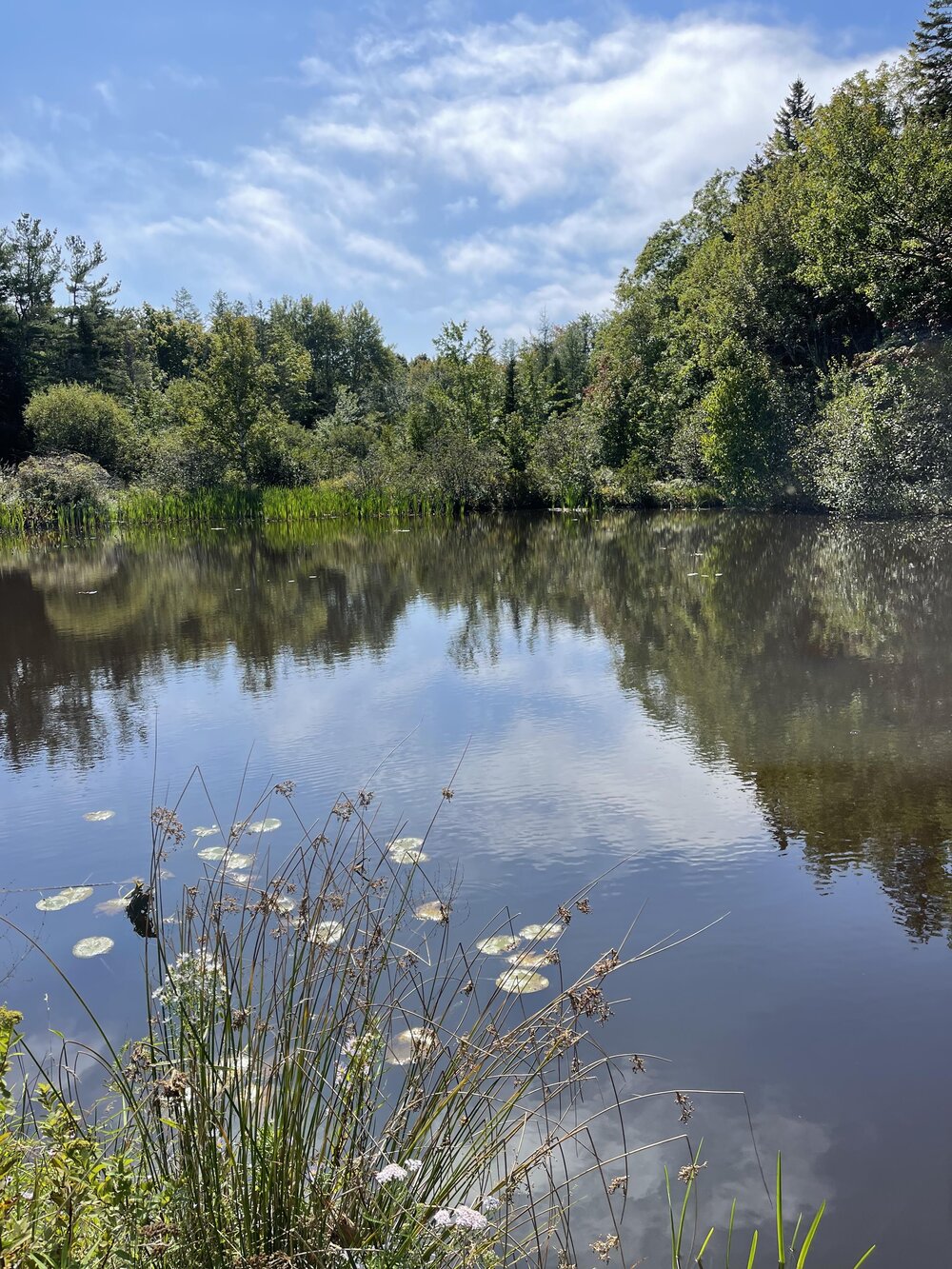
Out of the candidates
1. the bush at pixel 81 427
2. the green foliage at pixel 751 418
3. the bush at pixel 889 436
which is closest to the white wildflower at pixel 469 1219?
the bush at pixel 889 436

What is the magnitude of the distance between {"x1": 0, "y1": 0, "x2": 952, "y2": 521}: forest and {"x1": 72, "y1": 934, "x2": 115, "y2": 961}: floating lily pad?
1761 centimetres

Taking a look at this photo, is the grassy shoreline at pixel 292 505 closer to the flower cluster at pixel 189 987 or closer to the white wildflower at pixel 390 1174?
the flower cluster at pixel 189 987

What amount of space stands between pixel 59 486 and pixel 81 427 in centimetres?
537

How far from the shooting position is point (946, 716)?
5.74 m

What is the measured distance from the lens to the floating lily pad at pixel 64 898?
11.7ft

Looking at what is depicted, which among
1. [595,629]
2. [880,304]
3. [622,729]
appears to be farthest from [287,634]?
[880,304]

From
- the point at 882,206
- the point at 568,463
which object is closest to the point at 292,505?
the point at 568,463

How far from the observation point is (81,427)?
93.0 feet

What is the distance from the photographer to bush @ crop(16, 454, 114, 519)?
924 inches

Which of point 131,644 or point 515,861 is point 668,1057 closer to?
point 515,861

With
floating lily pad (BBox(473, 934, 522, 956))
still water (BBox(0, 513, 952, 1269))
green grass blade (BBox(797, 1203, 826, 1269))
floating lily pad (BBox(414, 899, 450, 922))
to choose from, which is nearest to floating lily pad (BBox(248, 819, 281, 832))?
still water (BBox(0, 513, 952, 1269))

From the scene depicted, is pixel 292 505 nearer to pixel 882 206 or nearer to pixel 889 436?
pixel 889 436

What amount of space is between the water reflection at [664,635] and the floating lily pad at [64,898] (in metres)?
2.03

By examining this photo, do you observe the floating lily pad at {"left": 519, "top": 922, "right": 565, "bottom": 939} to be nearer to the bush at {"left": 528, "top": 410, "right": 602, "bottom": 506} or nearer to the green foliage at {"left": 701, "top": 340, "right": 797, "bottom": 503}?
the green foliage at {"left": 701, "top": 340, "right": 797, "bottom": 503}
